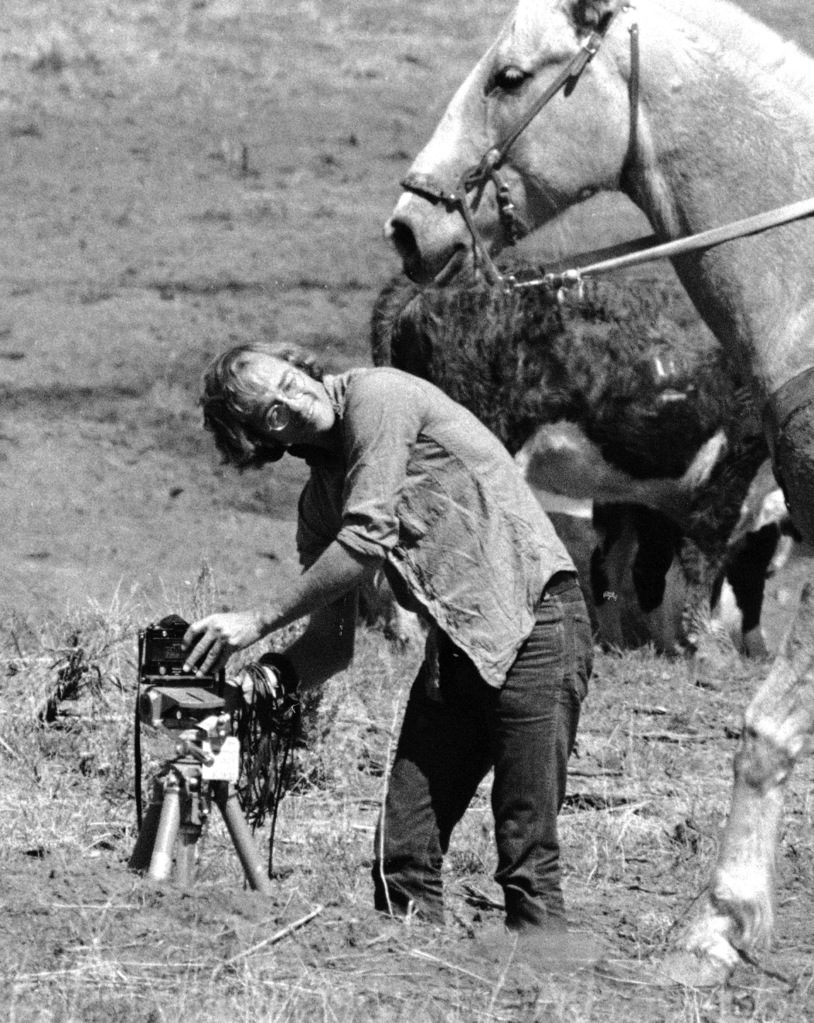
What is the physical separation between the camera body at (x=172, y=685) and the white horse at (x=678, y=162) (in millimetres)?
1240

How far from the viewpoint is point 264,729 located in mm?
5195

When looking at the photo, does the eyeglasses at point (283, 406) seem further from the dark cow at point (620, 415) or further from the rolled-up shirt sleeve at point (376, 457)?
the dark cow at point (620, 415)

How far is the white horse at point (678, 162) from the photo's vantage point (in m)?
4.95

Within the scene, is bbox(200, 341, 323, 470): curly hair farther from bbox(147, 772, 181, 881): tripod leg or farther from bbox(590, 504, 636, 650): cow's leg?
bbox(590, 504, 636, 650): cow's leg

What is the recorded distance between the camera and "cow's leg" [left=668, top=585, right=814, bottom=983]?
183 inches

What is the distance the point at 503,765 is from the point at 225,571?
22.3 ft

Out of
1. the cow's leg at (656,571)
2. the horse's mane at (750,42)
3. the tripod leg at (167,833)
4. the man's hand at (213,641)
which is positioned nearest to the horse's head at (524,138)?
the horse's mane at (750,42)

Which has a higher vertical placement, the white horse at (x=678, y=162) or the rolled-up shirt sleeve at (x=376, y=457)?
the white horse at (x=678, y=162)

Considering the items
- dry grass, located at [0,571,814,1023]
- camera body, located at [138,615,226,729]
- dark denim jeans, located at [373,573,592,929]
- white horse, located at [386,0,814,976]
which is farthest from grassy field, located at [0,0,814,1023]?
white horse, located at [386,0,814,976]

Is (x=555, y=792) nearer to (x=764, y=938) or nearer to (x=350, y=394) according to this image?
(x=764, y=938)

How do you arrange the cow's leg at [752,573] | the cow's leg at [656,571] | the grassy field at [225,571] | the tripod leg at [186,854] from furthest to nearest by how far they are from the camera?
the cow's leg at [752,573] < the cow's leg at [656,571] < the tripod leg at [186,854] < the grassy field at [225,571]

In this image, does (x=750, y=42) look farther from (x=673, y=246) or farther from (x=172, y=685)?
(x=172, y=685)

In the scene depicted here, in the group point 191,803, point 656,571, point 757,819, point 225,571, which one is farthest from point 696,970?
point 225,571

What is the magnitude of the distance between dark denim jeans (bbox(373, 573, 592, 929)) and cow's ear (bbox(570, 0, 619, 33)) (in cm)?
142
